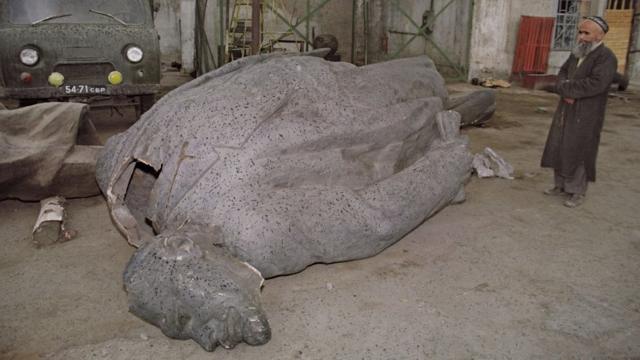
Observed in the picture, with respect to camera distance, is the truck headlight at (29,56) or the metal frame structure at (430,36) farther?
the metal frame structure at (430,36)

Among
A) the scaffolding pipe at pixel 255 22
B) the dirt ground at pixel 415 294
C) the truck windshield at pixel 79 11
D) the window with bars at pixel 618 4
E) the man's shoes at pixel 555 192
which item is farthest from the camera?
the window with bars at pixel 618 4

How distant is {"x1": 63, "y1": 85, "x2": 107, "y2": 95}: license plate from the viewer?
20.5 feet

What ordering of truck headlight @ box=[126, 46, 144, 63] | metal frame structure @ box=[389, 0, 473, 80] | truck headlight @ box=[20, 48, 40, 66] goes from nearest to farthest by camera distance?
1. truck headlight @ box=[20, 48, 40, 66]
2. truck headlight @ box=[126, 46, 144, 63]
3. metal frame structure @ box=[389, 0, 473, 80]

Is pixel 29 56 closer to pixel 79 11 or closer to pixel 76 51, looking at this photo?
pixel 76 51

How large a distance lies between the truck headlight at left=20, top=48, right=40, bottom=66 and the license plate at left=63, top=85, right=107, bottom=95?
41cm

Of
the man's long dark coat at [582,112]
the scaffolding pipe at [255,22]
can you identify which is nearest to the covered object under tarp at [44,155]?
the man's long dark coat at [582,112]

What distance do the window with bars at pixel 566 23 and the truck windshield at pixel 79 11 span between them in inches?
374

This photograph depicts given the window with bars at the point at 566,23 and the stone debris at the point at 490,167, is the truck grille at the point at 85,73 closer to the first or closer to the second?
the stone debris at the point at 490,167

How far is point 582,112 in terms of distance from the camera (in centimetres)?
446

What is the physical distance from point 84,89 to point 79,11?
A: 94 centimetres

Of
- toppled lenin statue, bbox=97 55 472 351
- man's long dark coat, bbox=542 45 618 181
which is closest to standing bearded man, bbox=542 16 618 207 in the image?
man's long dark coat, bbox=542 45 618 181

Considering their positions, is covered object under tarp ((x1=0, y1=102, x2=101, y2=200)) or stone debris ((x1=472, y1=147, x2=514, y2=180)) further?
stone debris ((x1=472, y1=147, x2=514, y2=180))

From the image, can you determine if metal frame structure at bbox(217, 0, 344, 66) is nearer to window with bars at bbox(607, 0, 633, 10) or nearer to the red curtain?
the red curtain

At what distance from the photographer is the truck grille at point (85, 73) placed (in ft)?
20.5
